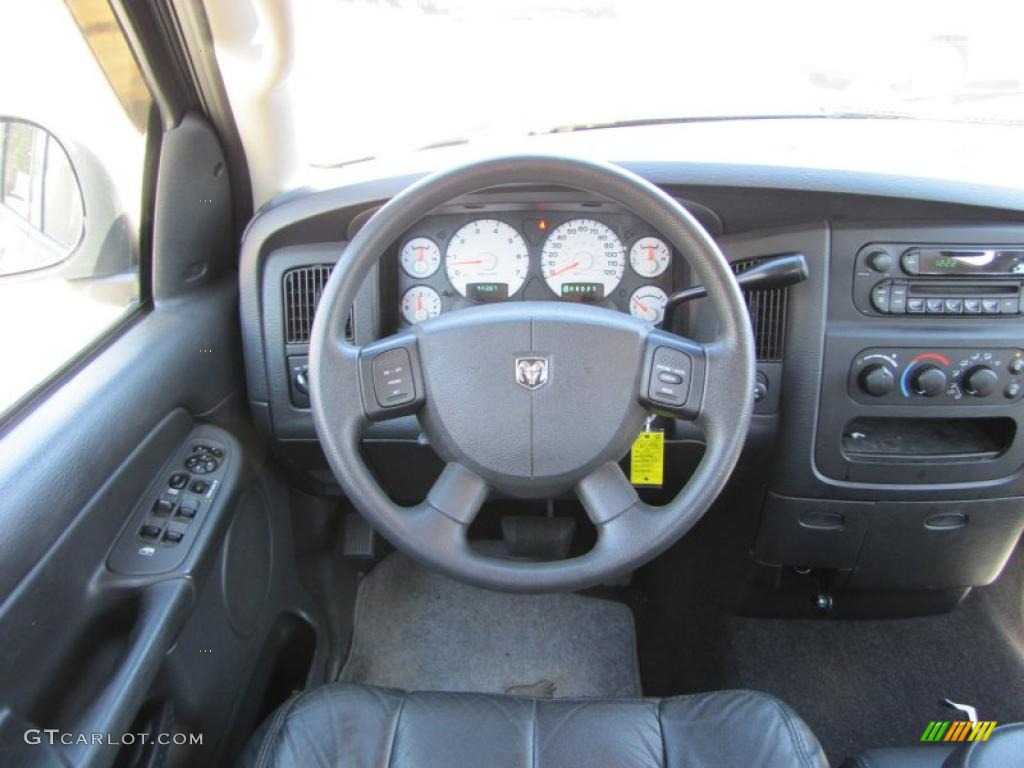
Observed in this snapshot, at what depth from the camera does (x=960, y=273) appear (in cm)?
143

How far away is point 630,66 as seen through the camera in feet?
5.79

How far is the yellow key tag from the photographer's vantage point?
1.46 metres

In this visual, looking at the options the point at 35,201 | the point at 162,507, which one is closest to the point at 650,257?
the point at 162,507

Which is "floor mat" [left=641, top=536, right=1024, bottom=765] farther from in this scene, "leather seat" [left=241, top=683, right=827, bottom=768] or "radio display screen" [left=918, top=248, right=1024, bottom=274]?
"radio display screen" [left=918, top=248, right=1024, bottom=274]

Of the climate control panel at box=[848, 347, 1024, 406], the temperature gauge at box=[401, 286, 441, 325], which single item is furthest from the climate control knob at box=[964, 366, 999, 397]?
the temperature gauge at box=[401, 286, 441, 325]

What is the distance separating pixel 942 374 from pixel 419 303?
101 centimetres

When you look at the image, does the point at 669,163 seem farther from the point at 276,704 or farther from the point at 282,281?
the point at 276,704

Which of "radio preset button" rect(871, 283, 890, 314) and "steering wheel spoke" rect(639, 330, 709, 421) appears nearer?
"steering wheel spoke" rect(639, 330, 709, 421)

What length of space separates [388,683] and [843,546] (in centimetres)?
123

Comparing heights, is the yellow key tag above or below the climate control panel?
below

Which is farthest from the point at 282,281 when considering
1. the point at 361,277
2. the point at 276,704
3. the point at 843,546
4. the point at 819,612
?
the point at 819,612

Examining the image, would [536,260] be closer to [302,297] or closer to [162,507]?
[302,297]

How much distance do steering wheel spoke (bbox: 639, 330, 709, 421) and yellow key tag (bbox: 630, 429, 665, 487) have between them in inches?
12.2

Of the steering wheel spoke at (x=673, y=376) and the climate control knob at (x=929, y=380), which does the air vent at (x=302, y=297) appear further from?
Result: the climate control knob at (x=929, y=380)
